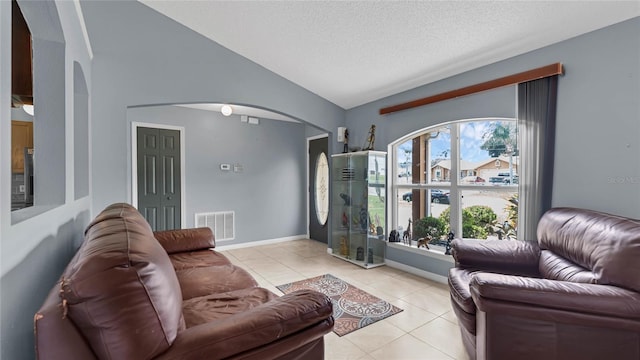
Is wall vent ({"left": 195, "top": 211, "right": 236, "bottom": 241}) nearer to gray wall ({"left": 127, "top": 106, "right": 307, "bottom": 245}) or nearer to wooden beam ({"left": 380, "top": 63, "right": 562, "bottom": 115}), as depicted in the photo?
gray wall ({"left": 127, "top": 106, "right": 307, "bottom": 245})

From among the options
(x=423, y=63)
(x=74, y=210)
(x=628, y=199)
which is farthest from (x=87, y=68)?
(x=628, y=199)

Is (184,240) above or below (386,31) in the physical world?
below

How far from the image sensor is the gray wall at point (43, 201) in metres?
0.85

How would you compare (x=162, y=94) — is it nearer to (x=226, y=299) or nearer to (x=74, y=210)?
(x=74, y=210)

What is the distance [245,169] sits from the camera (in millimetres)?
5066

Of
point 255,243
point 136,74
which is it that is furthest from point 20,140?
point 255,243

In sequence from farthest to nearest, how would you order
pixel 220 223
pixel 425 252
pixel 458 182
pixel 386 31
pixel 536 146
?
pixel 220 223 → pixel 425 252 → pixel 458 182 → pixel 386 31 → pixel 536 146

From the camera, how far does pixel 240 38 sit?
3078mm

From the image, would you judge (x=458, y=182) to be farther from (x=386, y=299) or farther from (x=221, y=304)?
(x=221, y=304)

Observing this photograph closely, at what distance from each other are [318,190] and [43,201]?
425cm

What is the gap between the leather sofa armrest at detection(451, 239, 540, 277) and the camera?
2.17m

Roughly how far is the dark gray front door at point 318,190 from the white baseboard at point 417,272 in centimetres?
168

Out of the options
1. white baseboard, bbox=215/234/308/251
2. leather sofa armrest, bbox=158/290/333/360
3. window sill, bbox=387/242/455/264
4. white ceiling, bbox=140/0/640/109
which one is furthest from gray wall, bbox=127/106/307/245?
leather sofa armrest, bbox=158/290/333/360

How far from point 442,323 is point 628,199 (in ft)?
5.32
